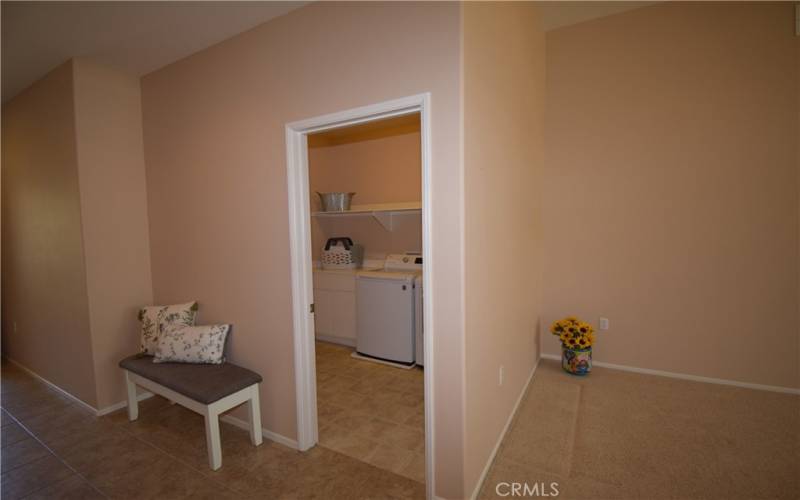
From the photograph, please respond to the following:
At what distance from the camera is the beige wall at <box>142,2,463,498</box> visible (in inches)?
64.1

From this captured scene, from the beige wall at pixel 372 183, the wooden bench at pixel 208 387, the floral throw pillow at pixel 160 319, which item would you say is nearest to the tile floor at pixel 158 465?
the wooden bench at pixel 208 387

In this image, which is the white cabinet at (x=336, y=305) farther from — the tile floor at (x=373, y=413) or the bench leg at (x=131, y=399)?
the bench leg at (x=131, y=399)

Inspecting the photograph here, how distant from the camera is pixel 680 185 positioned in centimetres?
291

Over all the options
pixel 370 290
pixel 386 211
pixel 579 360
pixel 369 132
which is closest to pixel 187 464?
pixel 370 290

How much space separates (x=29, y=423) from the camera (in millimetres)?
2598

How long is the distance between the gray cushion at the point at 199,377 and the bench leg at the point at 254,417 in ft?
0.32

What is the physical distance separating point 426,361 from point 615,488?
1.19m

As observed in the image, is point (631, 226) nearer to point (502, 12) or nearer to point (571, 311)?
point (571, 311)

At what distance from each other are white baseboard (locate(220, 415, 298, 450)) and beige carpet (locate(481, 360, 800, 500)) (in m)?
1.22

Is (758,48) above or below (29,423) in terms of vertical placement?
above

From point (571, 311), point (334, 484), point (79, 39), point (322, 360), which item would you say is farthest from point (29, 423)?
point (571, 311)

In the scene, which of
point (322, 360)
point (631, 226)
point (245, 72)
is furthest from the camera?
point (322, 360)

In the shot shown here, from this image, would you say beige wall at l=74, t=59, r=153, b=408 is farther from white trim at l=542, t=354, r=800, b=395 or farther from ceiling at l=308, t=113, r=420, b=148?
white trim at l=542, t=354, r=800, b=395

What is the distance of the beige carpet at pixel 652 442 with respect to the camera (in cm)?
182
